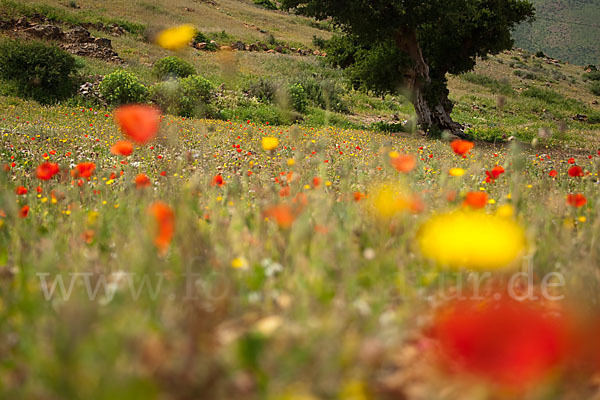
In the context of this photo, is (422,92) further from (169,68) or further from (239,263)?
(239,263)

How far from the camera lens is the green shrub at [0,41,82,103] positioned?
1418 cm

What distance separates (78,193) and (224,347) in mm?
2636

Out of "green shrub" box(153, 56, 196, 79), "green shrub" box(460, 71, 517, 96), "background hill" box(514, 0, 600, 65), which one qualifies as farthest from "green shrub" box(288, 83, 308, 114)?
"background hill" box(514, 0, 600, 65)

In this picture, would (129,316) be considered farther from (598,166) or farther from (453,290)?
(598,166)

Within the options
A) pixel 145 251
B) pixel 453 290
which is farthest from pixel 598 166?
pixel 145 251

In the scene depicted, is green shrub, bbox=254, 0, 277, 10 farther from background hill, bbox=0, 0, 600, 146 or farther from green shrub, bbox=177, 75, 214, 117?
green shrub, bbox=177, 75, 214, 117

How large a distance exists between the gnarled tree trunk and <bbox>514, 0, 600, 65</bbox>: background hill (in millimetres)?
83649

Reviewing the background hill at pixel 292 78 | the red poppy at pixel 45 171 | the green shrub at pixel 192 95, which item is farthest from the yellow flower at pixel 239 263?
the green shrub at pixel 192 95

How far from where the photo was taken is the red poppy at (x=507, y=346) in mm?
942

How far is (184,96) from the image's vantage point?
14438mm

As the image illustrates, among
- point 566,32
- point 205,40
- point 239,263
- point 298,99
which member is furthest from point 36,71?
point 566,32

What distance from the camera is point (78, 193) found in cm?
334

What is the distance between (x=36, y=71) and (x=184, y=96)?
15.8 ft

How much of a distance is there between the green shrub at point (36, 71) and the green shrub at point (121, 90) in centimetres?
154
